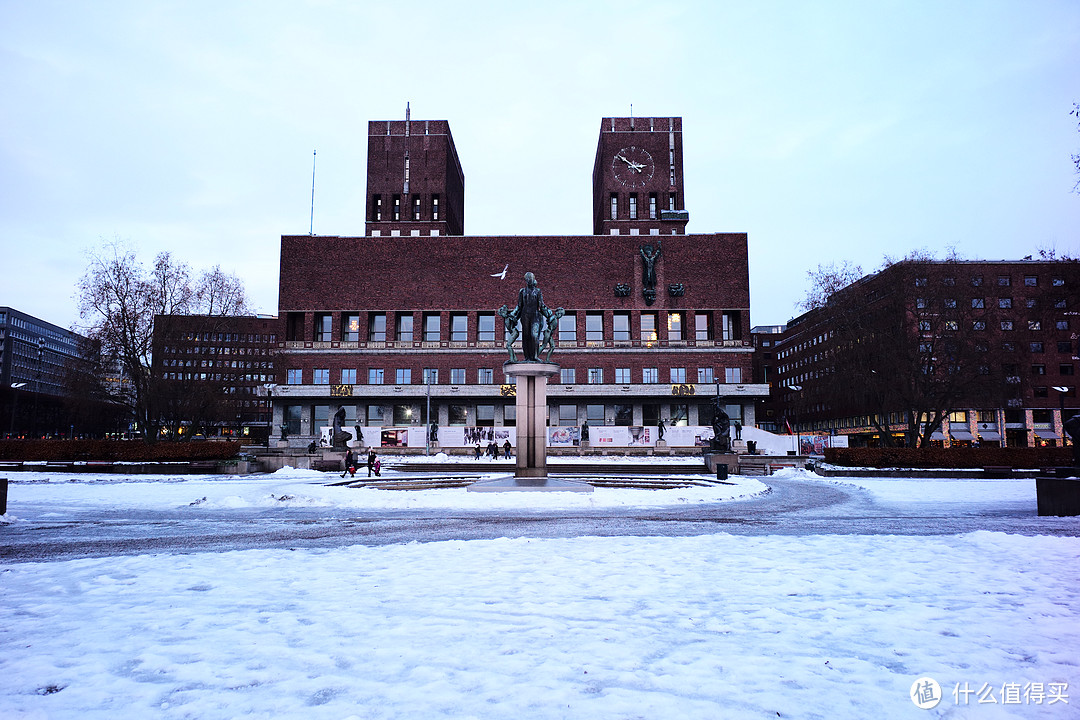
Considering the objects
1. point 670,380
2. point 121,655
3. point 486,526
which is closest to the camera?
point 121,655

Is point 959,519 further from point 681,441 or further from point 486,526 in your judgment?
point 681,441

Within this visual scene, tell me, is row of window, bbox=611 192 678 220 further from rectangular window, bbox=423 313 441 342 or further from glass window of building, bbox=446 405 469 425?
glass window of building, bbox=446 405 469 425

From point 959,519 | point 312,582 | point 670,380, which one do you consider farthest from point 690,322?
point 312,582

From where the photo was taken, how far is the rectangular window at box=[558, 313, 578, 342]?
73375 mm

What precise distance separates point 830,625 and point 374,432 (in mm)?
60525

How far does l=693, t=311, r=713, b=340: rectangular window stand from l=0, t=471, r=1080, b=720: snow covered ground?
66863mm

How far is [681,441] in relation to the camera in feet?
201

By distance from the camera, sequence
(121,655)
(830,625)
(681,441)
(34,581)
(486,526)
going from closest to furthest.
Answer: (121,655) → (830,625) → (34,581) → (486,526) → (681,441)

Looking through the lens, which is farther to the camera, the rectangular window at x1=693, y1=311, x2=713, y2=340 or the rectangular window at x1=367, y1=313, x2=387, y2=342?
the rectangular window at x1=367, y1=313, x2=387, y2=342

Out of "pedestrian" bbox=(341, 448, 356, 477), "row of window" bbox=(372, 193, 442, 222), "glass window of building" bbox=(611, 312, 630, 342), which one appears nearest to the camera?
"pedestrian" bbox=(341, 448, 356, 477)

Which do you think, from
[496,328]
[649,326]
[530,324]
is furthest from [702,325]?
[530,324]

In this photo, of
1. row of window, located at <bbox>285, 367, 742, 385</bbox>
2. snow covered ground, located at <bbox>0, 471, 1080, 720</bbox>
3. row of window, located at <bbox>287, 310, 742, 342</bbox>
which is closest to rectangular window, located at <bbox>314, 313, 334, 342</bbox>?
row of window, located at <bbox>287, 310, 742, 342</bbox>

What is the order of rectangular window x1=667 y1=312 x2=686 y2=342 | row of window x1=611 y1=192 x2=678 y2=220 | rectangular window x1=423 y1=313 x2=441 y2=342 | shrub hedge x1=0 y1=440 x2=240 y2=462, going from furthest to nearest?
row of window x1=611 y1=192 x2=678 y2=220 → rectangular window x1=423 y1=313 x2=441 y2=342 → rectangular window x1=667 y1=312 x2=686 y2=342 → shrub hedge x1=0 y1=440 x2=240 y2=462

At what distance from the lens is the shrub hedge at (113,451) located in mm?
34344
